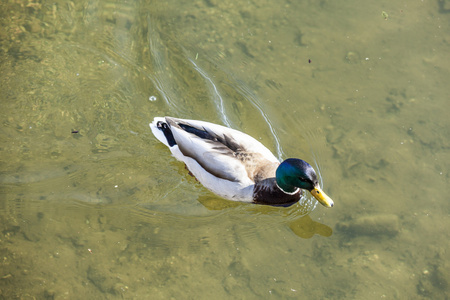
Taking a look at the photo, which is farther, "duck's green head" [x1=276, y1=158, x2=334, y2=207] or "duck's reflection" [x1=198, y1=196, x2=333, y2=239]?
"duck's reflection" [x1=198, y1=196, x2=333, y2=239]

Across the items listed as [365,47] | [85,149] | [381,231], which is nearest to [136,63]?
[85,149]

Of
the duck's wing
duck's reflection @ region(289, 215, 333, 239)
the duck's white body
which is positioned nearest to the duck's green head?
the duck's white body

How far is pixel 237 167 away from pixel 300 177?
26.7 inches

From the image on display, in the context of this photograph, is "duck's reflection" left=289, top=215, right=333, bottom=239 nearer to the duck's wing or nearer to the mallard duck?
the mallard duck

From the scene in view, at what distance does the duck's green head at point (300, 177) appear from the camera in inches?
201

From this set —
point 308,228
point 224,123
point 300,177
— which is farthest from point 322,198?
point 224,123

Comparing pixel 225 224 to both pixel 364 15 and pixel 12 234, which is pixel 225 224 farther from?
pixel 364 15

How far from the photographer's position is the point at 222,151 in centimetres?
544

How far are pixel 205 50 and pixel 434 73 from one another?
10.0 ft

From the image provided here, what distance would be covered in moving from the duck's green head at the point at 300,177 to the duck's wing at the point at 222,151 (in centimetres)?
31

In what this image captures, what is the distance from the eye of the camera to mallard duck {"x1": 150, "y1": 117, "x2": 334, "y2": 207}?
Result: 5.38m

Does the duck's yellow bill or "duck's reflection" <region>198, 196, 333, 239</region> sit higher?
the duck's yellow bill

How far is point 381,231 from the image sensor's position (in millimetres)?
5422

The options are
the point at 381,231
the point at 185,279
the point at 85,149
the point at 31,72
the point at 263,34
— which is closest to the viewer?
the point at 185,279
